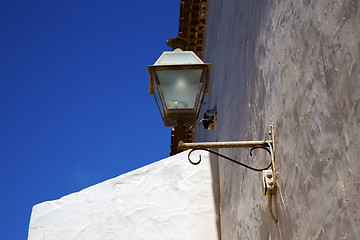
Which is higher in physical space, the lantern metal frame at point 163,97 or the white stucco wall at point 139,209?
the lantern metal frame at point 163,97

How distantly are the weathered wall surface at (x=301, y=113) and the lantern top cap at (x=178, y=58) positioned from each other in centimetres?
43

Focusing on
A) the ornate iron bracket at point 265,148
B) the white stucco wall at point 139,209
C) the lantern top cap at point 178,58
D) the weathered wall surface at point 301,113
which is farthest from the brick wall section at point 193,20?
the ornate iron bracket at point 265,148

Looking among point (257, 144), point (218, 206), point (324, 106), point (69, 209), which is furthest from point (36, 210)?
point (324, 106)

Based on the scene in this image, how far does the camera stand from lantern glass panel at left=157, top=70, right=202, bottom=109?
302cm

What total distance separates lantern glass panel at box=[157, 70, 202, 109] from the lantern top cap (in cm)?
8

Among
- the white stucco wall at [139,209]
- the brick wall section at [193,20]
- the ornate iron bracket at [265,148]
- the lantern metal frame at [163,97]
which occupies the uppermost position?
the brick wall section at [193,20]

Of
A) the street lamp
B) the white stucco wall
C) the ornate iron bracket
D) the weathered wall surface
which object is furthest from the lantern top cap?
the white stucco wall

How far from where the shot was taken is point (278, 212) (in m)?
2.55

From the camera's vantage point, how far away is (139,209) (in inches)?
197

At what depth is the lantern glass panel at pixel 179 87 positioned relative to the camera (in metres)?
3.02

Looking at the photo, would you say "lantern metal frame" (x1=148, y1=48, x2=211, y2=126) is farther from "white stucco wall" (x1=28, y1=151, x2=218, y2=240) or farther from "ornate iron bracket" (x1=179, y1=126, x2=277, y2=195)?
"white stucco wall" (x1=28, y1=151, x2=218, y2=240)

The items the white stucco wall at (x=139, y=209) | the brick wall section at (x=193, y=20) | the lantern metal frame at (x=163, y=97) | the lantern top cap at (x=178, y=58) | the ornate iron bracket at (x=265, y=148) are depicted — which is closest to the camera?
the ornate iron bracket at (x=265, y=148)

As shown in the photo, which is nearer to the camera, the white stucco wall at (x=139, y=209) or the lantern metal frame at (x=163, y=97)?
the lantern metal frame at (x=163, y=97)

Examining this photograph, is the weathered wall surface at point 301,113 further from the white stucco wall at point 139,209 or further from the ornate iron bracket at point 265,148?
the white stucco wall at point 139,209
